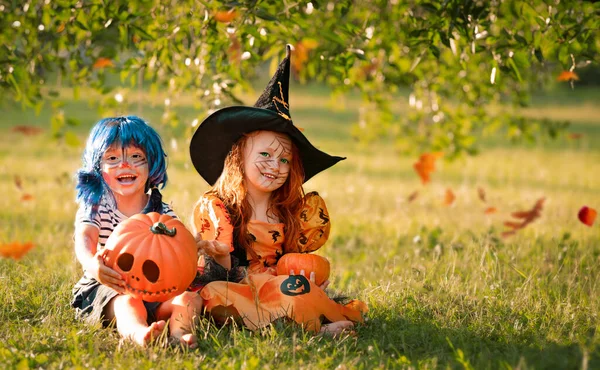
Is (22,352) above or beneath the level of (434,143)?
beneath

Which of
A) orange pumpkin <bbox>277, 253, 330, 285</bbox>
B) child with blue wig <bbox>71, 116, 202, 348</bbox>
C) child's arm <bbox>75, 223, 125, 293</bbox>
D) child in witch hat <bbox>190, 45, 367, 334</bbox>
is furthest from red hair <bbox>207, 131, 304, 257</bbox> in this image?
child's arm <bbox>75, 223, 125, 293</bbox>

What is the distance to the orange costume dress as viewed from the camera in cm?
395

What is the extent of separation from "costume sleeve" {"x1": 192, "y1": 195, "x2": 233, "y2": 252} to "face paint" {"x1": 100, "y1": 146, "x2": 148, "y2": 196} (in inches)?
14.2

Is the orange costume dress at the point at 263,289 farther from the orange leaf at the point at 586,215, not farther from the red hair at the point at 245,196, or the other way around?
the orange leaf at the point at 586,215

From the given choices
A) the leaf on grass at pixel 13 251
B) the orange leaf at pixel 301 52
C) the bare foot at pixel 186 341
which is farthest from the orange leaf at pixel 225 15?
the orange leaf at pixel 301 52

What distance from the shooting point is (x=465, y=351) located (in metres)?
3.66

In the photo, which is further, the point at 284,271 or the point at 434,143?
the point at 434,143

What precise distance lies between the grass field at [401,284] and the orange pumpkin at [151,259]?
0.27 meters

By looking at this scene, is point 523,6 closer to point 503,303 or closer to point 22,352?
point 503,303

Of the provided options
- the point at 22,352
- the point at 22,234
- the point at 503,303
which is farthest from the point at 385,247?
the point at 22,352

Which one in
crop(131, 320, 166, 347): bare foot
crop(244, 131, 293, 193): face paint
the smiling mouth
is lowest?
crop(131, 320, 166, 347): bare foot

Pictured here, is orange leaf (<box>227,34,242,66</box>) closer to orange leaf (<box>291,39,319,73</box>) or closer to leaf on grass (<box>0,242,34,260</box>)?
orange leaf (<box>291,39,319,73</box>)

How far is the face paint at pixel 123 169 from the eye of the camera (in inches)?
165

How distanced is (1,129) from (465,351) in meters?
13.5
